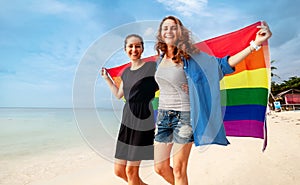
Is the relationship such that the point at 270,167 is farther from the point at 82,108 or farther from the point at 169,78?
the point at 82,108

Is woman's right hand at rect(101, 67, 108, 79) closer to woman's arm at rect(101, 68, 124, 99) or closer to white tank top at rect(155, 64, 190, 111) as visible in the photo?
woman's arm at rect(101, 68, 124, 99)

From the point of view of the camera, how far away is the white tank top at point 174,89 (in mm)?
2232

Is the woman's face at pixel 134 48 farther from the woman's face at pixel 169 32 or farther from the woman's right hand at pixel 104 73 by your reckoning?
the woman's right hand at pixel 104 73

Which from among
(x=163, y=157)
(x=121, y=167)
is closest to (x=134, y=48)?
(x=163, y=157)

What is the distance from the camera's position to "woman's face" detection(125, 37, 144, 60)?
2.61 metres

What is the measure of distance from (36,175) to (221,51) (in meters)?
5.36

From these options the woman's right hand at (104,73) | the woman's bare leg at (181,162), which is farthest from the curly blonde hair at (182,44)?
the woman's right hand at (104,73)

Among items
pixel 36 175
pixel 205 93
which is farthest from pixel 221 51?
pixel 36 175

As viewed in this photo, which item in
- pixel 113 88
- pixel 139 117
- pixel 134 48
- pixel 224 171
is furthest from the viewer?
pixel 224 171

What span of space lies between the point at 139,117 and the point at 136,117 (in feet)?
0.11

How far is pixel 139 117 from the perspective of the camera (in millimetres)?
2537

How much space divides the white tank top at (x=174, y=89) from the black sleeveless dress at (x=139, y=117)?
0.28m

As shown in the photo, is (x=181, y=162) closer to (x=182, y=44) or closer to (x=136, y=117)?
(x=136, y=117)

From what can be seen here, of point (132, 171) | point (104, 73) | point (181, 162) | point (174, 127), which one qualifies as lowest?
point (132, 171)
